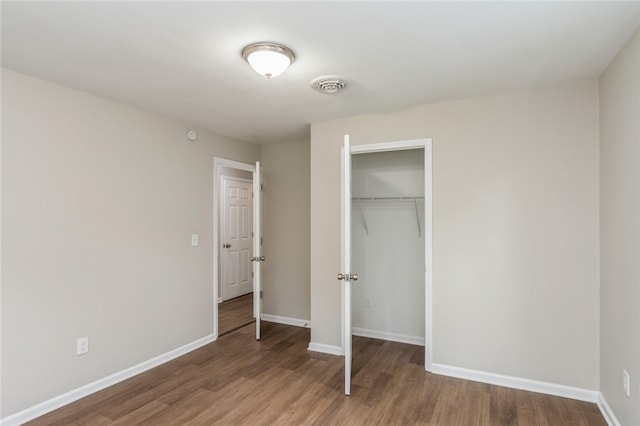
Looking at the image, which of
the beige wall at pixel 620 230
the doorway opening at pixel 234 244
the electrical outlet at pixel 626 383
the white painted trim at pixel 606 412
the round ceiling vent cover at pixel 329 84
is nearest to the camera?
the beige wall at pixel 620 230

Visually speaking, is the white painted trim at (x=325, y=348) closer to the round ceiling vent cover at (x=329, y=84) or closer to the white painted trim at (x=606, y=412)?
the white painted trim at (x=606, y=412)

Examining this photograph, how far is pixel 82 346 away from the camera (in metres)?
2.67

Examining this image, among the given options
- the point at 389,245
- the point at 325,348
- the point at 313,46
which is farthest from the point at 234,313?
the point at 313,46

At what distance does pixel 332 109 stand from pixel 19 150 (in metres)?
2.39

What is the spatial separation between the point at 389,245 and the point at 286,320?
177 cm

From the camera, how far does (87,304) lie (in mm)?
2715

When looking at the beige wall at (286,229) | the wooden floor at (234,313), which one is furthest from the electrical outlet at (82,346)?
the beige wall at (286,229)

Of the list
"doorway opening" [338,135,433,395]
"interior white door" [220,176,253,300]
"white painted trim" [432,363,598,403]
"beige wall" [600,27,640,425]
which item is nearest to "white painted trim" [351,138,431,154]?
"doorway opening" [338,135,433,395]

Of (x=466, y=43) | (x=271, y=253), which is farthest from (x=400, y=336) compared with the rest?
(x=466, y=43)

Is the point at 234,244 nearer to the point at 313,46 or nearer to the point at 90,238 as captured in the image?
the point at 90,238

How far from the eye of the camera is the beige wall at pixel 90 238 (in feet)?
7.60

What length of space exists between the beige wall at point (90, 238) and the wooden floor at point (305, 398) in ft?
1.11

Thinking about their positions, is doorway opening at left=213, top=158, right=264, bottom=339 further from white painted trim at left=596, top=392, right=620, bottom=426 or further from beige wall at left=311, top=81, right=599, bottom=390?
white painted trim at left=596, top=392, right=620, bottom=426

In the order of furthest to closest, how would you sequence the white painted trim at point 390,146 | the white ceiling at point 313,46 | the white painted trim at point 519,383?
the white painted trim at point 390,146, the white painted trim at point 519,383, the white ceiling at point 313,46
